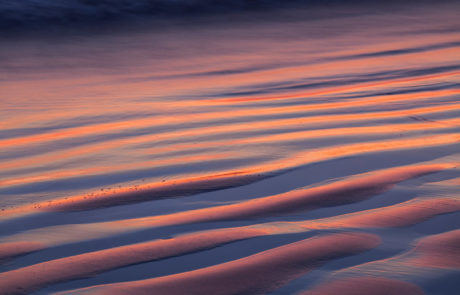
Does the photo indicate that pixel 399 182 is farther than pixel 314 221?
Yes

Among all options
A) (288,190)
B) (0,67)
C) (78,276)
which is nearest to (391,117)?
(288,190)

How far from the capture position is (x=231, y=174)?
5.35 ft

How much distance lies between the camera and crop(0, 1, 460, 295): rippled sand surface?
1104 millimetres

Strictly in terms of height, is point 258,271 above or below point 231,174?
below

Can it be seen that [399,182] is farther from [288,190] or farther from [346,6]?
[346,6]

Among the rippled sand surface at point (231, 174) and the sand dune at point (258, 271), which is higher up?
the rippled sand surface at point (231, 174)

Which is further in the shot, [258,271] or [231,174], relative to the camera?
[231,174]

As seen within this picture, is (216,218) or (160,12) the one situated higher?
(160,12)

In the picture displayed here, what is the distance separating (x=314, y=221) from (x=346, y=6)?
12.9 feet

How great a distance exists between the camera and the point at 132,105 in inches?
99.0

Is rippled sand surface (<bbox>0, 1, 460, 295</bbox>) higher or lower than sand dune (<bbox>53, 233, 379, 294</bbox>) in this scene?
higher

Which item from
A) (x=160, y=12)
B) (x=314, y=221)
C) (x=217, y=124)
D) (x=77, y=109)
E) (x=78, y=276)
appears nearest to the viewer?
(x=78, y=276)

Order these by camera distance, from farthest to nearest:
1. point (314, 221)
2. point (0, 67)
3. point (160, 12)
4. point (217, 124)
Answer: point (160, 12) → point (0, 67) → point (217, 124) → point (314, 221)

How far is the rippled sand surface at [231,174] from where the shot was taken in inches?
43.5
